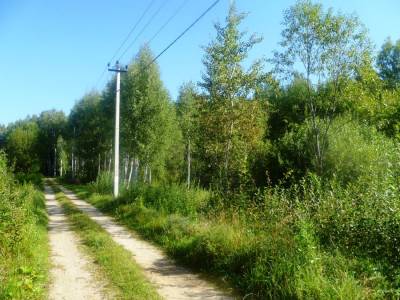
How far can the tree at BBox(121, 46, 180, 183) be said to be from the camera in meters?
31.6

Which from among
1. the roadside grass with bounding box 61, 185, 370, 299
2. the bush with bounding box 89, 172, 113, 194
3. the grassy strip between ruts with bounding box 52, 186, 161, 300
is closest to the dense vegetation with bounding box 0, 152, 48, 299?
the grassy strip between ruts with bounding box 52, 186, 161, 300

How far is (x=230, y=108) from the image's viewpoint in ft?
59.7

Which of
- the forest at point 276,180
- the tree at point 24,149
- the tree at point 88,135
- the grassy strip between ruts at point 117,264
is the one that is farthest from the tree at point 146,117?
the tree at point 24,149

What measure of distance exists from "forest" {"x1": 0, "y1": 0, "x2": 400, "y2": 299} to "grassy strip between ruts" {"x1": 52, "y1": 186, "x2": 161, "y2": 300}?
1.26m

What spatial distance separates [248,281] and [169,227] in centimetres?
538

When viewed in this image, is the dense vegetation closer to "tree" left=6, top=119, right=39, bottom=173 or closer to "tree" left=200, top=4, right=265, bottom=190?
"tree" left=200, top=4, right=265, bottom=190

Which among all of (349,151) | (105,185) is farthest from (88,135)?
(349,151)

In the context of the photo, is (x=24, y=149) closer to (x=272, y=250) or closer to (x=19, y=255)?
(x=19, y=255)

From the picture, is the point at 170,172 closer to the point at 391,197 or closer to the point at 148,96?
the point at 148,96

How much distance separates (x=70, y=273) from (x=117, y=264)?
37.3 inches

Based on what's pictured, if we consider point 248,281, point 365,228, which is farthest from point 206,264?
point 365,228

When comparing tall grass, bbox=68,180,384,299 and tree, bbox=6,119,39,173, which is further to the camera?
tree, bbox=6,119,39,173

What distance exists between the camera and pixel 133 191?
64.4 ft

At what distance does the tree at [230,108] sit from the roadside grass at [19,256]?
332 inches
